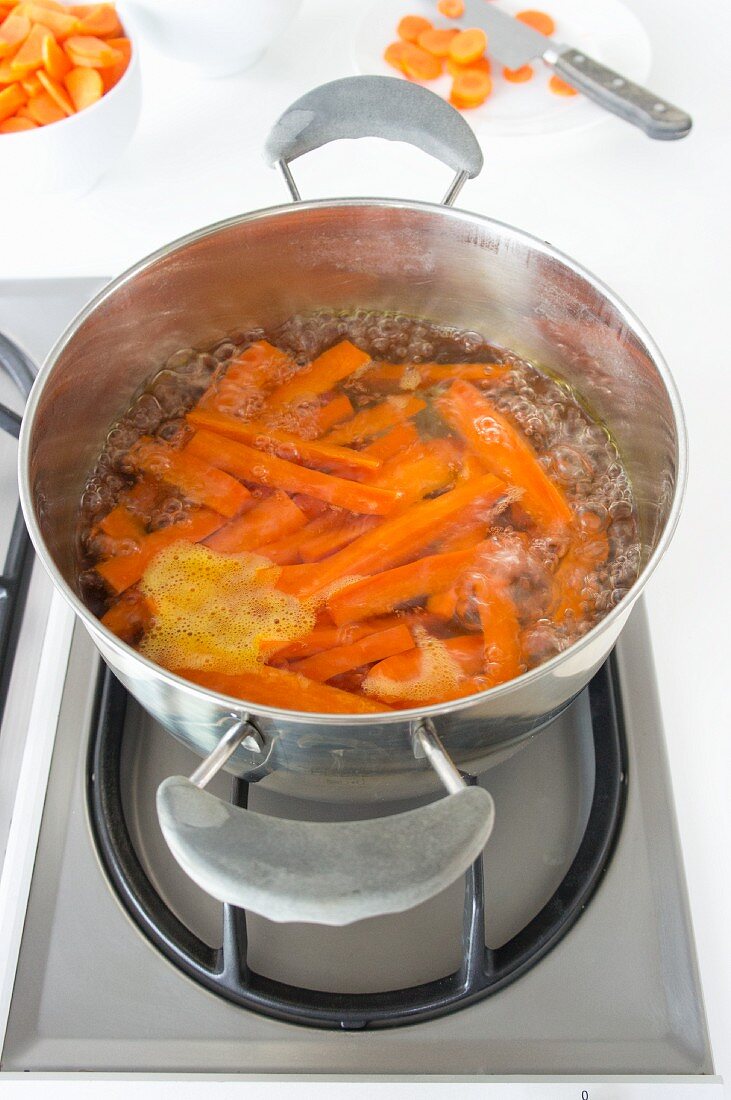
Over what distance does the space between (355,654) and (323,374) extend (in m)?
0.26

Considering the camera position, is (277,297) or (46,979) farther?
(277,297)

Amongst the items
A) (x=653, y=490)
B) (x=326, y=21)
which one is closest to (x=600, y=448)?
(x=653, y=490)

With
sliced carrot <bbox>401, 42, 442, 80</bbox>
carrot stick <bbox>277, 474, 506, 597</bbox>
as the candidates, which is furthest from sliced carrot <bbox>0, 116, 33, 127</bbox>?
carrot stick <bbox>277, 474, 506, 597</bbox>

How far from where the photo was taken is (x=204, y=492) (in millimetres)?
686

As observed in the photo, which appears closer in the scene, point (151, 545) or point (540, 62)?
point (151, 545)

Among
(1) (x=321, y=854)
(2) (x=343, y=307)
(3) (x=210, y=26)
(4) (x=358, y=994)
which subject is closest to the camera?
(1) (x=321, y=854)

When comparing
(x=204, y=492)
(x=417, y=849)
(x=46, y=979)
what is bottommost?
(x=46, y=979)

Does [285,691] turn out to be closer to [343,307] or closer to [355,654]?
[355,654]

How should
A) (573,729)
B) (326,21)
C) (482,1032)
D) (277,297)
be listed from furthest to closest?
(326,21) → (277,297) → (573,729) → (482,1032)

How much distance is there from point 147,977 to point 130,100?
72 centimetres

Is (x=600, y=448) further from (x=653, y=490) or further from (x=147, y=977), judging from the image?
(x=147, y=977)

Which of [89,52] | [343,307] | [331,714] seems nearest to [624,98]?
[343,307]

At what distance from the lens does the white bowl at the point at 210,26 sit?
88 cm

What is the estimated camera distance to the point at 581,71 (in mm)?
922
